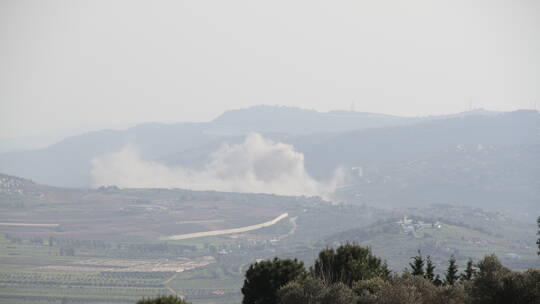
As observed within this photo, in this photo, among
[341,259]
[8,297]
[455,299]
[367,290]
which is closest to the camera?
[455,299]

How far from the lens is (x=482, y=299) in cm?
5569

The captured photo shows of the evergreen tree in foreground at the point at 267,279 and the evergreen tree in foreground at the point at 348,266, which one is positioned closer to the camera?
the evergreen tree in foreground at the point at 267,279

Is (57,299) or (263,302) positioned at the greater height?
(263,302)

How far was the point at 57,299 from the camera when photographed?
199 metres

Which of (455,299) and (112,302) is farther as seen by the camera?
(112,302)

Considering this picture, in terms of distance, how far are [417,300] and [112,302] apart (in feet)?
488

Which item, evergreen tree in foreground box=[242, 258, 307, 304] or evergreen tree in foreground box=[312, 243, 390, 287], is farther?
evergreen tree in foreground box=[312, 243, 390, 287]

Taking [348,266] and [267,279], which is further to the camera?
[348,266]

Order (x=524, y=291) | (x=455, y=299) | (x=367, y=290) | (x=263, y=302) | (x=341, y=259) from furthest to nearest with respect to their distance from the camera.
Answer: (x=341, y=259), (x=263, y=302), (x=367, y=290), (x=455, y=299), (x=524, y=291)

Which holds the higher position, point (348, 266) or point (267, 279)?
point (348, 266)

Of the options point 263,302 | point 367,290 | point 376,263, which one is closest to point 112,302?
point 376,263

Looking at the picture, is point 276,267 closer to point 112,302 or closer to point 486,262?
point 486,262

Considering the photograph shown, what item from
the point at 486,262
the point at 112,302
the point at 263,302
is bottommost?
the point at 112,302

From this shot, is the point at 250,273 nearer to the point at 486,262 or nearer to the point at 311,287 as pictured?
the point at 311,287
